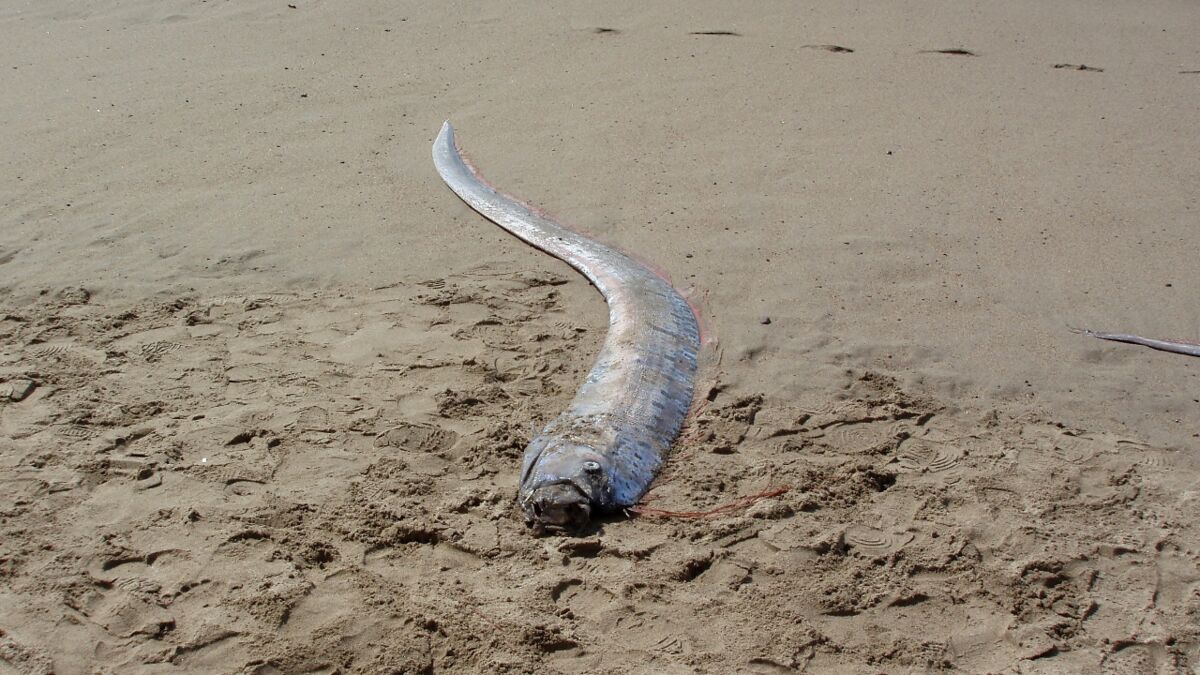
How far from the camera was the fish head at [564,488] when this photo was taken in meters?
2.92

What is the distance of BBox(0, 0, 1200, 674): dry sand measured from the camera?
2594 mm

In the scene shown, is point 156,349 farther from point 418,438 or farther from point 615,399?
point 615,399

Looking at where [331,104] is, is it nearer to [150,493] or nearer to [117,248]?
[117,248]

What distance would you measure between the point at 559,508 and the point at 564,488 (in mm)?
65

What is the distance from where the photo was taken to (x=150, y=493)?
9.94ft

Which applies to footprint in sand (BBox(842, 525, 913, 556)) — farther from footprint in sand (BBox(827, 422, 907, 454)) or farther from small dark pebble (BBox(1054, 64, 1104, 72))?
small dark pebble (BBox(1054, 64, 1104, 72))

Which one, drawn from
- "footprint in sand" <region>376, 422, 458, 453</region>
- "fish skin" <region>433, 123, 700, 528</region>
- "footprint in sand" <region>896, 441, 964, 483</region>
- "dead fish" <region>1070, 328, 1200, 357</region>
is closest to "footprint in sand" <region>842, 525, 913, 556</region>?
"footprint in sand" <region>896, 441, 964, 483</region>

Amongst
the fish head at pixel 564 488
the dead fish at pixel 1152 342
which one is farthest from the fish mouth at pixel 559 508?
the dead fish at pixel 1152 342

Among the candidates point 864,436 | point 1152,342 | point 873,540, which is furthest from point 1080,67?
point 873,540

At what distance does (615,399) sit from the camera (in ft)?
11.3

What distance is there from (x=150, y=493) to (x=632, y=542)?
151 cm

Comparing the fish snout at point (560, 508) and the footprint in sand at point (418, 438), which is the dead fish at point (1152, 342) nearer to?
the fish snout at point (560, 508)

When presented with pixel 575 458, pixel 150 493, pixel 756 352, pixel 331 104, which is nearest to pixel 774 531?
pixel 575 458

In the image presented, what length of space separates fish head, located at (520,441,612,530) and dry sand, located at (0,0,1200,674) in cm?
9
